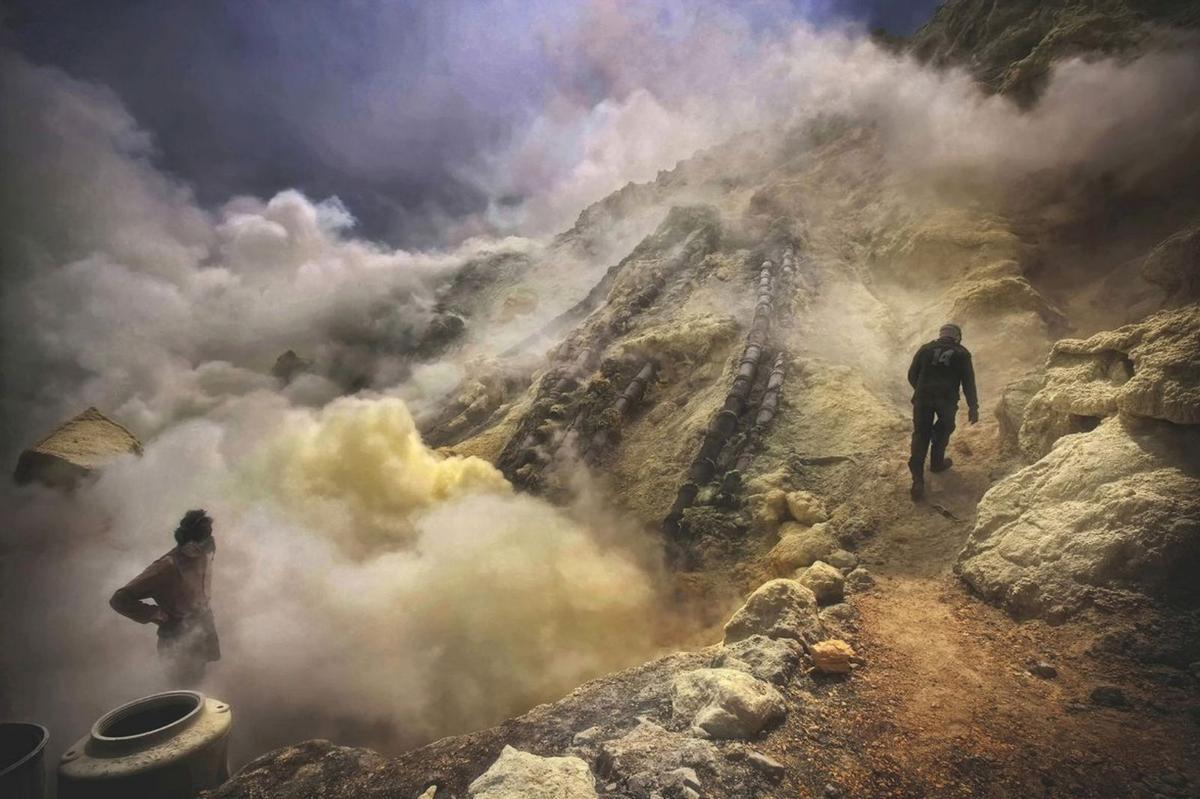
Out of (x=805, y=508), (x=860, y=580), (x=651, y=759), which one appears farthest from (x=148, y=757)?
(x=805, y=508)

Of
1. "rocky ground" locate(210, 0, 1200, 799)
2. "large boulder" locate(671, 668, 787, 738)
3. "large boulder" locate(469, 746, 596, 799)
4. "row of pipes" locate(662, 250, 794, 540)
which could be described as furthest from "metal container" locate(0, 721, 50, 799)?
"row of pipes" locate(662, 250, 794, 540)

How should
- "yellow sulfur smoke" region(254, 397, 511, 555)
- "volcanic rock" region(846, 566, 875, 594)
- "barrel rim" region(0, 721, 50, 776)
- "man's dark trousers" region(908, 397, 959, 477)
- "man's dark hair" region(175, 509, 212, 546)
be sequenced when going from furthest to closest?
"yellow sulfur smoke" region(254, 397, 511, 555) < "man's dark trousers" region(908, 397, 959, 477) < "man's dark hair" region(175, 509, 212, 546) < "volcanic rock" region(846, 566, 875, 594) < "barrel rim" region(0, 721, 50, 776)

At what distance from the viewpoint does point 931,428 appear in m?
6.22

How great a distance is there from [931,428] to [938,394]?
0.48m

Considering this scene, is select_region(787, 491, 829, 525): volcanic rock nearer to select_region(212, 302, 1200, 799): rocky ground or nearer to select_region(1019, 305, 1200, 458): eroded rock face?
select_region(212, 302, 1200, 799): rocky ground

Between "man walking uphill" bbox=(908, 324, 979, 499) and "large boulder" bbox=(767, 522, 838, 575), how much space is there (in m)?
1.28

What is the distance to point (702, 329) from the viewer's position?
1195cm

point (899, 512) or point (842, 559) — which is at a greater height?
point (899, 512)

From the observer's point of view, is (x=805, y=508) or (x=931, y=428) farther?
(x=805, y=508)

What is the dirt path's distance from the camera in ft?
8.50

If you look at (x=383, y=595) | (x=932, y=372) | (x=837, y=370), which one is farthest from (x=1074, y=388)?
(x=383, y=595)

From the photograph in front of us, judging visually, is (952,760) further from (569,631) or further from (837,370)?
(837,370)

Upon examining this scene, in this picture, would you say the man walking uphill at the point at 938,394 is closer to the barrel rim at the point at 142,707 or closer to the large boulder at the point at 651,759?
the large boulder at the point at 651,759

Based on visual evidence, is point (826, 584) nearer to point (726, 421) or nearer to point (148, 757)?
point (726, 421)
